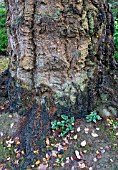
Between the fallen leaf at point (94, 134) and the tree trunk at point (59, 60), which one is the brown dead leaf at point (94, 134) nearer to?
the fallen leaf at point (94, 134)

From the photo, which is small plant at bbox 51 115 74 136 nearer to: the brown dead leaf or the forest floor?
the forest floor

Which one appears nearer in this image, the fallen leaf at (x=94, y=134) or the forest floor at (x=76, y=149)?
the forest floor at (x=76, y=149)

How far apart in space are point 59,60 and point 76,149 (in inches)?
36.7

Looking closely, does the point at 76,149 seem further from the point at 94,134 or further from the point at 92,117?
the point at 92,117

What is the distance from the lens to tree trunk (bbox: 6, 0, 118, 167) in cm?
238

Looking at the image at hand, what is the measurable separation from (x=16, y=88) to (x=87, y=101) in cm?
81

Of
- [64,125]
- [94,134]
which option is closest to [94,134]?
[94,134]

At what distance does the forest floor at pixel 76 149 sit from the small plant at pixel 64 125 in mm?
44

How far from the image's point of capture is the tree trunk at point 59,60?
7.81 feet

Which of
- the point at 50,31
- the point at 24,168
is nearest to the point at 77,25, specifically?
the point at 50,31

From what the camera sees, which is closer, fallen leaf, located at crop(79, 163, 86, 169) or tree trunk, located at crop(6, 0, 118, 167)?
tree trunk, located at crop(6, 0, 118, 167)

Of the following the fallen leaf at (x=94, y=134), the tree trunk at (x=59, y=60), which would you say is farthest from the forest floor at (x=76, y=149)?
the tree trunk at (x=59, y=60)

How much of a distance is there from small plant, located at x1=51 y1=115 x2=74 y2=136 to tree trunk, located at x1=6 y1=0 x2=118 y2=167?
62 mm

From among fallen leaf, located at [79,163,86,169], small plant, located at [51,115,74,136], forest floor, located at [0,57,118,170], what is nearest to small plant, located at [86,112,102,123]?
forest floor, located at [0,57,118,170]
